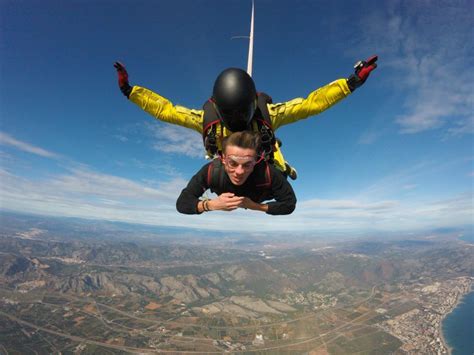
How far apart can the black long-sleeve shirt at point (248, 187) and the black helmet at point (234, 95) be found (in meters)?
0.69

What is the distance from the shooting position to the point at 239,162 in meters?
3.06

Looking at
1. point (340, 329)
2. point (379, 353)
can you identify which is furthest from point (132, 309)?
point (379, 353)

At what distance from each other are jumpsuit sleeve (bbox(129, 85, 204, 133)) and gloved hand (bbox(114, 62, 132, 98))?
7.4 inches

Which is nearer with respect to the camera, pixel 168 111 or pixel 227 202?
pixel 227 202

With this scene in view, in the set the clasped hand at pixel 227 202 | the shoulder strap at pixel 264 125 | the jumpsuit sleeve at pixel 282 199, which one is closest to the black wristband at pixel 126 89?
the shoulder strap at pixel 264 125

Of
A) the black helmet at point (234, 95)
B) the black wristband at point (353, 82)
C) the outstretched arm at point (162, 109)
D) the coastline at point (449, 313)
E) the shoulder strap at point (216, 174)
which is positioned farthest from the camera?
the coastline at point (449, 313)

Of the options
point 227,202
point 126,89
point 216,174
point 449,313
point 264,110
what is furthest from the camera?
point 449,313

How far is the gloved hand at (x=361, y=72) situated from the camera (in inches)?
117

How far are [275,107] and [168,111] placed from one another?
1668 millimetres

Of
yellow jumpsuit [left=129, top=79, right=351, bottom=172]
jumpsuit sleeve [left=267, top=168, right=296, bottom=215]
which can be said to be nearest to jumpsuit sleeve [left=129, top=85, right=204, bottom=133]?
yellow jumpsuit [left=129, top=79, right=351, bottom=172]

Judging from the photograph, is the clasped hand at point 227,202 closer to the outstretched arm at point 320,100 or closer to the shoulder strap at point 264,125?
the shoulder strap at point 264,125

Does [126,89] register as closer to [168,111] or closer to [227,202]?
[168,111]

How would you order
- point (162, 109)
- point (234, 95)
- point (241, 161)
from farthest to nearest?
point (162, 109) → point (241, 161) → point (234, 95)

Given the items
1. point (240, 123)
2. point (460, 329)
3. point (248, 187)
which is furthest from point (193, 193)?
point (460, 329)
